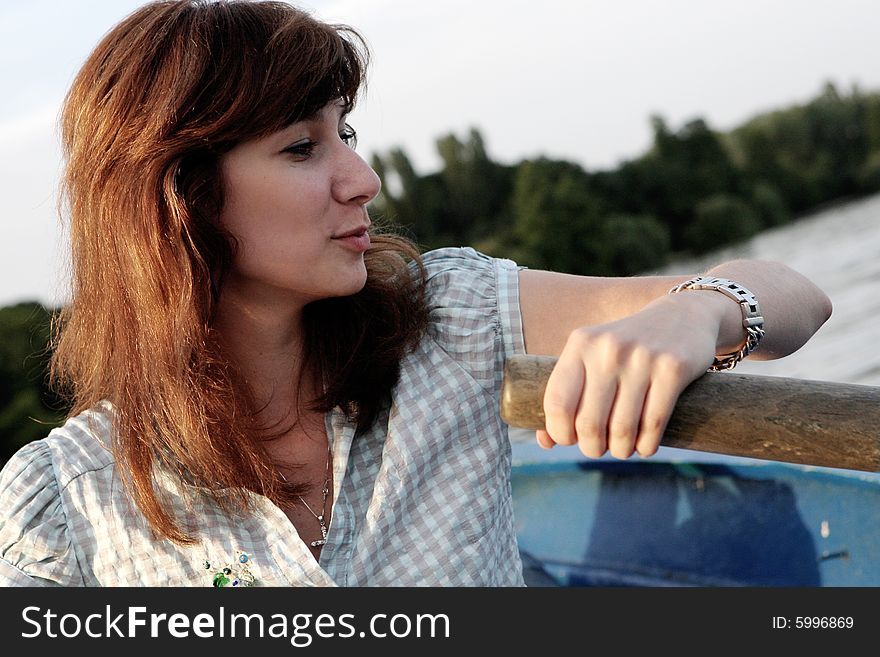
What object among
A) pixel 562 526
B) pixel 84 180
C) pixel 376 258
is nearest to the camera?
pixel 84 180

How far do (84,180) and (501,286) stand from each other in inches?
28.4

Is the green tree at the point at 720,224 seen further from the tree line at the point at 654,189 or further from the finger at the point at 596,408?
the finger at the point at 596,408

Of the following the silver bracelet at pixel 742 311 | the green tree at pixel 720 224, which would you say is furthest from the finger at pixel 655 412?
the green tree at pixel 720 224

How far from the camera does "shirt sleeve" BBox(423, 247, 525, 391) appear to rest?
1.59 meters

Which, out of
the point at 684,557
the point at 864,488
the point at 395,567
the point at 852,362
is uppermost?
the point at 395,567

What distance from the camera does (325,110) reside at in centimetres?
151

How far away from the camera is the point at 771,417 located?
853mm

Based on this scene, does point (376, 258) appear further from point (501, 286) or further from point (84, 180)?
point (84, 180)

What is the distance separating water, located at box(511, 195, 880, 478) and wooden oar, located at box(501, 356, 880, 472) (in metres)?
0.54

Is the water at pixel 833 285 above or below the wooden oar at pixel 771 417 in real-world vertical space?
below

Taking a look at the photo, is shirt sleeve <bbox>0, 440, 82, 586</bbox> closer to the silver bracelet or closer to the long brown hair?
the long brown hair

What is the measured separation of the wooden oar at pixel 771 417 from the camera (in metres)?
0.83

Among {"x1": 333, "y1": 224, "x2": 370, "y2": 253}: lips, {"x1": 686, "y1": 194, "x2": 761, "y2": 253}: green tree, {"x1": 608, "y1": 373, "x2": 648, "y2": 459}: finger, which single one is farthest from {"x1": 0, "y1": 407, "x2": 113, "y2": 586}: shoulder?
{"x1": 686, "y1": 194, "x2": 761, "y2": 253}: green tree
